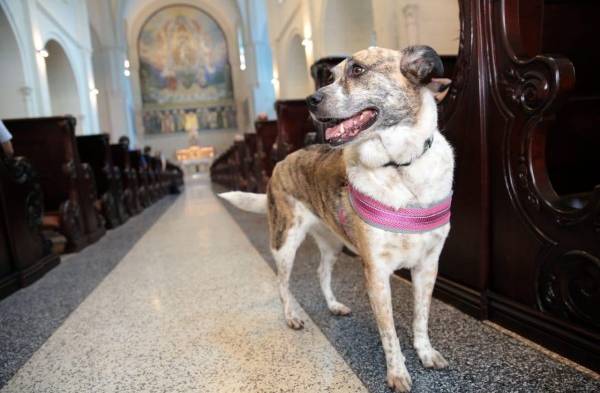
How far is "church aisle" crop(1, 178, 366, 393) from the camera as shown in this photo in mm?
1676

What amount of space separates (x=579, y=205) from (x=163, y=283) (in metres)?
2.41

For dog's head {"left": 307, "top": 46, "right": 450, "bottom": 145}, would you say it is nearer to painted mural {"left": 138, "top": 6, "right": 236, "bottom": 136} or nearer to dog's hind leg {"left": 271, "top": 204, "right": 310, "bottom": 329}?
dog's hind leg {"left": 271, "top": 204, "right": 310, "bottom": 329}

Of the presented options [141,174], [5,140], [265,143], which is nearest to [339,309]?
[5,140]

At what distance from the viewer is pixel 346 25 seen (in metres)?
9.18

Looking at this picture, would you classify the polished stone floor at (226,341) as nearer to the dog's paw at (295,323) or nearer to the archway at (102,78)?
the dog's paw at (295,323)

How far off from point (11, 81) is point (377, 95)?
30.6 ft

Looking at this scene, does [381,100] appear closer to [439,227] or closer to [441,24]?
[439,227]

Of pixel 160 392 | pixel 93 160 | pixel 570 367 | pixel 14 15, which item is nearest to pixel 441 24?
pixel 93 160

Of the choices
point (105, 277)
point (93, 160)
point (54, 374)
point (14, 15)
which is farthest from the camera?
point (14, 15)

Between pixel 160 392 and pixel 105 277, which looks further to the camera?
pixel 105 277

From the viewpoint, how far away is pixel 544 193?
1669 millimetres

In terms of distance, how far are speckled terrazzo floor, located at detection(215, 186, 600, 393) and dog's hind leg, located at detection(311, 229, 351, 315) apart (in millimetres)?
47

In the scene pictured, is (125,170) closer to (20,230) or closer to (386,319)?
(20,230)

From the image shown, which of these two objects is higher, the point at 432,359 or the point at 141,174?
the point at 141,174
